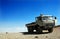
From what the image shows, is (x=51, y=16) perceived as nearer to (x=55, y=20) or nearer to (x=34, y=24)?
(x=55, y=20)

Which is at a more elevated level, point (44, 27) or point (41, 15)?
point (41, 15)

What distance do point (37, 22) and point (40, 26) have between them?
3.11ft

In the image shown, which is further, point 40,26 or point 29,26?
point 29,26

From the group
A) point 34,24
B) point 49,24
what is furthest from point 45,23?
point 34,24

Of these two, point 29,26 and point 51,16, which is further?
point 29,26

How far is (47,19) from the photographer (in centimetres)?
2803

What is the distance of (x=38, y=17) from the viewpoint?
29406 mm

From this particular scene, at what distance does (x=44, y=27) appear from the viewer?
28594 mm

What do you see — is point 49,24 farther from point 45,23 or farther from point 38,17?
point 38,17

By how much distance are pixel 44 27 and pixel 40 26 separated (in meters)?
0.71

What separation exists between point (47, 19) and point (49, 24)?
815 millimetres

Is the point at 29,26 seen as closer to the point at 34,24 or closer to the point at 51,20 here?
the point at 34,24

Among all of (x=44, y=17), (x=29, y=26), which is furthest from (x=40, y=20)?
(x=29, y=26)

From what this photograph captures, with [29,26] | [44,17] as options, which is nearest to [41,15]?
[44,17]
